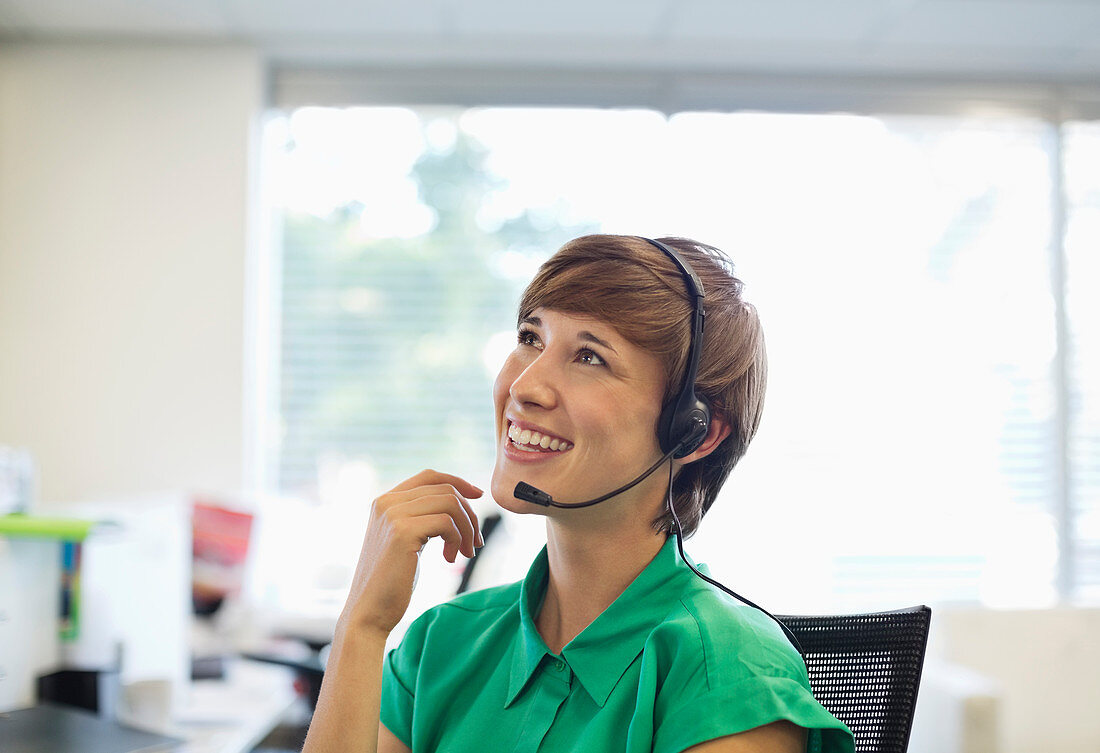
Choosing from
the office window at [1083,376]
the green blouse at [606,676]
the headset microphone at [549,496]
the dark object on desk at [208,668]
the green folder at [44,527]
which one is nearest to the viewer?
the green blouse at [606,676]

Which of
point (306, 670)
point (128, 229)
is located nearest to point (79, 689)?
point (306, 670)

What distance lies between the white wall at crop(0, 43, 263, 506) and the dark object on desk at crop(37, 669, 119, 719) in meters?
1.47

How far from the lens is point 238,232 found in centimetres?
318

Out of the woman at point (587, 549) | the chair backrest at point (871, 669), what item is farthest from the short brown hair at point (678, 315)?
the chair backrest at point (871, 669)

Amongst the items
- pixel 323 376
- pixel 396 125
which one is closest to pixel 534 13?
pixel 396 125

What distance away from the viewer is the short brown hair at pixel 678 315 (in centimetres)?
104

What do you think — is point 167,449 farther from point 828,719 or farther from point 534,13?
point 828,719

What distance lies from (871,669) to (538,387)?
46cm

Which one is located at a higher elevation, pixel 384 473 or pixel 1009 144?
pixel 1009 144

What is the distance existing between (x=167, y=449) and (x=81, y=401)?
0.34 meters

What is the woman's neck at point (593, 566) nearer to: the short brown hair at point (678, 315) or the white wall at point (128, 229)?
the short brown hair at point (678, 315)

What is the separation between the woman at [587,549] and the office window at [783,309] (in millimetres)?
2215

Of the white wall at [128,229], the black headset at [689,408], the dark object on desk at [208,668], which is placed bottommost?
the dark object on desk at [208,668]

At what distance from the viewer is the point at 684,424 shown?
1021mm
